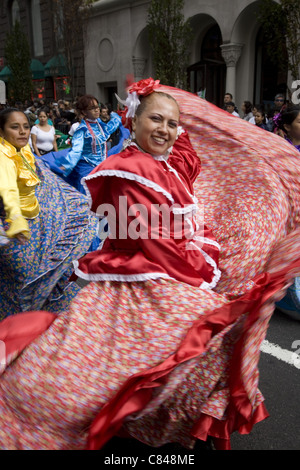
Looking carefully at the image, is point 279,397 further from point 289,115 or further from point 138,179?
point 289,115

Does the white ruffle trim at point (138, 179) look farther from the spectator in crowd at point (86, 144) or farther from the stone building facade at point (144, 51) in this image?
the stone building facade at point (144, 51)

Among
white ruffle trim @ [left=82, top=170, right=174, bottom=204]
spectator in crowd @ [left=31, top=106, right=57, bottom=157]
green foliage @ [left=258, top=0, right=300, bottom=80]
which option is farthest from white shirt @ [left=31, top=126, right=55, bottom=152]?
white ruffle trim @ [left=82, top=170, right=174, bottom=204]

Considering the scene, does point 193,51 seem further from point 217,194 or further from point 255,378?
point 255,378

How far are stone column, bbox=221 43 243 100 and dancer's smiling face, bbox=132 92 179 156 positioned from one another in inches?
498

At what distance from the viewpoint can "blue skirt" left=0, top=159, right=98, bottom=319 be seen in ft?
9.91

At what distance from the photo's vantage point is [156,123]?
6.17 feet

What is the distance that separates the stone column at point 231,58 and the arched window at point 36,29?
1446cm

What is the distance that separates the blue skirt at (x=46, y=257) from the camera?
3.02 meters

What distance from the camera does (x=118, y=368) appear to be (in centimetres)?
162

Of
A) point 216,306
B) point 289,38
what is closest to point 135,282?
point 216,306

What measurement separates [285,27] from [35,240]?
8.59 m

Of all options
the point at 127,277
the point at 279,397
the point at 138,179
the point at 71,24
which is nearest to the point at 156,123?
the point at 138,179

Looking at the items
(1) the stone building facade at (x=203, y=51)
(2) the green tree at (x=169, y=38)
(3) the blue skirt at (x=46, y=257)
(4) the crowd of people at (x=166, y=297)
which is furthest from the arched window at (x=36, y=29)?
(4) the crowd of people at (x=166, y=297)

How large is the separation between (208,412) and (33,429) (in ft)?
2.36
